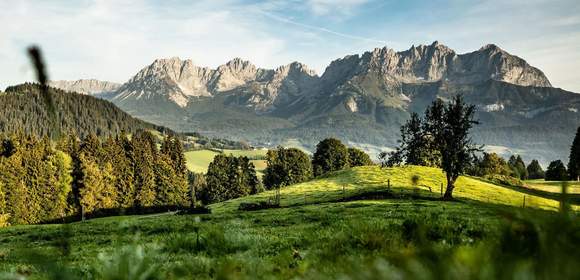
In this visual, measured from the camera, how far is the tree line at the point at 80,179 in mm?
93625

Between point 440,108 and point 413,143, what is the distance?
617 cm

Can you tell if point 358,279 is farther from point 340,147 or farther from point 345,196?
point 340,147

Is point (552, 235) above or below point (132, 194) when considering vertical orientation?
above

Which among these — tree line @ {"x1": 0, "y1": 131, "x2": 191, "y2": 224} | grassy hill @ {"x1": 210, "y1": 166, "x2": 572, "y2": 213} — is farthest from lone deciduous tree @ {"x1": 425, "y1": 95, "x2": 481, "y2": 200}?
tree line @ {"x1": 0, "y1": 131, "x2": 191, "y2": 224}

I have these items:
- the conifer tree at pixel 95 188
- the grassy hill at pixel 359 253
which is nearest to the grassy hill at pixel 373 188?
the conifer tree at pixel 95 188

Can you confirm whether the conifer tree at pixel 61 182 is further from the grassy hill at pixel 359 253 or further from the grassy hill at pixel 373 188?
the grassy hill at pixel 359 253

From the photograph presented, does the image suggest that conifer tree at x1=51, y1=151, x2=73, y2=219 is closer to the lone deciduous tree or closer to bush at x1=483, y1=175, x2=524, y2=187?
the lone deciduous tree

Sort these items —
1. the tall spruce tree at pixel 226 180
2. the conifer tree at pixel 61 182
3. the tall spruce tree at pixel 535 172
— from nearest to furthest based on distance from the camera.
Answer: the conifer tree at pixel 61 182, the tall spruce tree at pixel 226 180, the tall spruce tree at pixel 535 172

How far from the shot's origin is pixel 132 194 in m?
122

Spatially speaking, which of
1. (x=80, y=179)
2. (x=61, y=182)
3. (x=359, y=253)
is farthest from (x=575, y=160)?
(x=359, y=253)

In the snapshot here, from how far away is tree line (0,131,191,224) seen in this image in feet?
307

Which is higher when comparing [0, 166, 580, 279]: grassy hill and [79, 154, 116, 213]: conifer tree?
[0, 166, 580, 279]: grassy hill

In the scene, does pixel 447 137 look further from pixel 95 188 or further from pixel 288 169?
pixel 288 169

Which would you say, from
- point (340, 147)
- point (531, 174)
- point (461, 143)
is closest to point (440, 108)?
point (461, 143)
